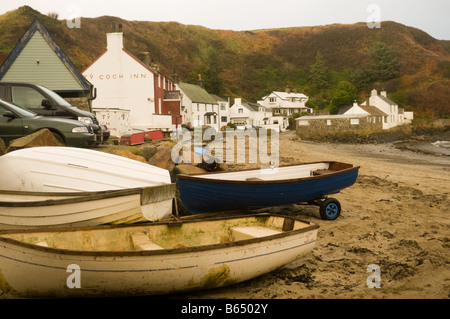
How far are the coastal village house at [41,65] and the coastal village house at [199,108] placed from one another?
83.6ft

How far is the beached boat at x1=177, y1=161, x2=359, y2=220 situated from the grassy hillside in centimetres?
5510

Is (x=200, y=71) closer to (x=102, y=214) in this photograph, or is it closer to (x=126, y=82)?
(x=126, y=82)

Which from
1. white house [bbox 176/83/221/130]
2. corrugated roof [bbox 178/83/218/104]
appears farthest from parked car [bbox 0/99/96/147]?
corrugated roof [bbox 178/83/218/104]

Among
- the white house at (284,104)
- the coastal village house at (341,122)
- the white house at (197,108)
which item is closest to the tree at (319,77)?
the white house at (284,104)

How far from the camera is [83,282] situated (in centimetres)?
489

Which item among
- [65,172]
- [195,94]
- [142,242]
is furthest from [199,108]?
[142,242]

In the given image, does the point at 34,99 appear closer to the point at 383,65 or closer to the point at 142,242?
the point at 142,242

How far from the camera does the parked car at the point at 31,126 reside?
1042cm

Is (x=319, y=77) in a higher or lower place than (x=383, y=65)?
lower

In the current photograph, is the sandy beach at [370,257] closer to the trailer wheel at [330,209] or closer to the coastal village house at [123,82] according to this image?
the trailer wheel at [330,209]

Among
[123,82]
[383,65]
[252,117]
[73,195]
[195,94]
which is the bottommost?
[73,195]

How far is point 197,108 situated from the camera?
2120 inches

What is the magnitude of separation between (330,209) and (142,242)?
5549 millimetres

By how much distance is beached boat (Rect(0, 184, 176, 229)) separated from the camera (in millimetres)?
6410
